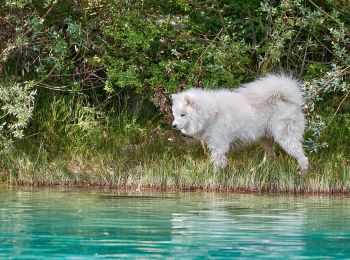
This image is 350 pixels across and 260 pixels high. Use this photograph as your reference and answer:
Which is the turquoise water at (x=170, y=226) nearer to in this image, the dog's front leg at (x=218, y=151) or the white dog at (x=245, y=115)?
the dog's front leg at (x=218, y=151)

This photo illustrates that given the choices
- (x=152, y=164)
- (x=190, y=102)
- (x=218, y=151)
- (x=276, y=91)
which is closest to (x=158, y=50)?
(x=190, y=102)

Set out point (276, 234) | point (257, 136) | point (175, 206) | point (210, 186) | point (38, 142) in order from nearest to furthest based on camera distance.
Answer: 1. point (276, 234)
2. point (175, 206)
3. point (210, 186)
4. point (257, 136)
5. point (38, 142)

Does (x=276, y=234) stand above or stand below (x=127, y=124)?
below

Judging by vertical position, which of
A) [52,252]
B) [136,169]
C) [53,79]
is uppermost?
[53,79]

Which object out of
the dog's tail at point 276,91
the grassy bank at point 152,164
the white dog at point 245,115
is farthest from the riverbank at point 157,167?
the dog's tail at point 276,91

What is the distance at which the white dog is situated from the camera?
46.9 ft

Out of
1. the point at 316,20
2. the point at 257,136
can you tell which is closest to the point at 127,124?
the point at 257,136

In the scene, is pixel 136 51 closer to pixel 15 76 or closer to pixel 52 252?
pixel 15 76

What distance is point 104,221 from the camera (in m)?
9.30

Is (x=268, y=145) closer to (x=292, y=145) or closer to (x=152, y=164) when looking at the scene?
(x=292, y=145)

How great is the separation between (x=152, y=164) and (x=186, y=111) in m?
0.98

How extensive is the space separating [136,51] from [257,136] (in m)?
2.43

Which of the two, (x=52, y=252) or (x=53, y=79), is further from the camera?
(x=53, y=79)

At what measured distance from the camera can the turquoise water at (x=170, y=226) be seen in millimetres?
7348
